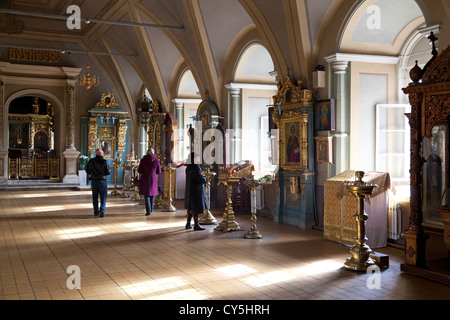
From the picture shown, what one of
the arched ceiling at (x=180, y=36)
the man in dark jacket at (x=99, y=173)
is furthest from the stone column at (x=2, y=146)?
the man in dark jacket at (x=99, y=173)

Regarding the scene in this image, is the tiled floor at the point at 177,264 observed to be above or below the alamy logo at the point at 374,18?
below

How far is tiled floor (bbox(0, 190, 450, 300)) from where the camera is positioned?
16.4ft

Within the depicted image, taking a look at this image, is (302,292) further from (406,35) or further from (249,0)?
(249,0)

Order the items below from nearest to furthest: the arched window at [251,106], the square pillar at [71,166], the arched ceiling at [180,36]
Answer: the arched ceiling at [180,36], the arched window at [251,106], the square pillar at [71,166]

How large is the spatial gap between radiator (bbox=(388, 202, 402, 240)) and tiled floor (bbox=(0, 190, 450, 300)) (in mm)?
282

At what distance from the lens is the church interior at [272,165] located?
558 cm

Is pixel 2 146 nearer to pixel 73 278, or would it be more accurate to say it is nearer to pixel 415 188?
pixel 73 278

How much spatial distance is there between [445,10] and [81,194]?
12.9 m

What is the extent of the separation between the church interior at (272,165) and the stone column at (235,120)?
0.10ft

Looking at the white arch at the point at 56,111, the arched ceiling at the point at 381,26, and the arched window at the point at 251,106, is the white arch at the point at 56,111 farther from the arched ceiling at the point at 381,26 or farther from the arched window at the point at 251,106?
the arched ceiling at the point at 381,26

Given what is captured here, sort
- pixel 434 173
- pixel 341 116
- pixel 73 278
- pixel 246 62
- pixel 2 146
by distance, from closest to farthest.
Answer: pixel 73 278 → pixel 434 173 → pixel 341 116 → pixel 246 62 → pixel 2 146

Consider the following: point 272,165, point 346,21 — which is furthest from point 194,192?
point 346,21

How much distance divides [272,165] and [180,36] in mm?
4456

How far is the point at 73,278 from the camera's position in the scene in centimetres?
546
